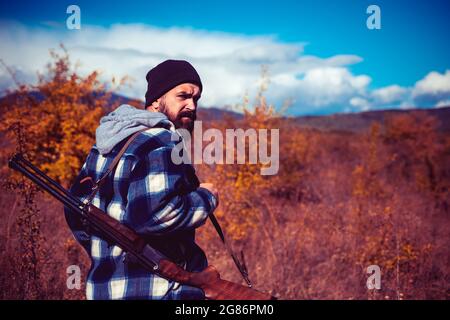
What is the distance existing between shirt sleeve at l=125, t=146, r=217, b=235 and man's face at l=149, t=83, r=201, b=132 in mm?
375

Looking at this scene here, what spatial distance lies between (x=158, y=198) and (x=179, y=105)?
611mm

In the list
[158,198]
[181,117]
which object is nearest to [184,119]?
[181,117]

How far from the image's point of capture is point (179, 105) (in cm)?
167

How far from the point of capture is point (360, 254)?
495 cm

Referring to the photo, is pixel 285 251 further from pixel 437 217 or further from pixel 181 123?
pixel 437 217

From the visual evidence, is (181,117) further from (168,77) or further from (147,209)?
(147,209)

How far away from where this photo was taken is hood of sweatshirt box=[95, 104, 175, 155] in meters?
1.38

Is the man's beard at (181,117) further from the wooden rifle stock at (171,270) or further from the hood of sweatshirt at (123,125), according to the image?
the wooden rifle stock at (171,270)

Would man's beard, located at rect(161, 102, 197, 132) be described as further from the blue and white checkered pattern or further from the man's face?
the blue and white checkered pattern

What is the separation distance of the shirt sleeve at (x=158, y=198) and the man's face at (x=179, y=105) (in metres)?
0.38

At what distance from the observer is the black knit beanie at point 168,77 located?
1.68 m
